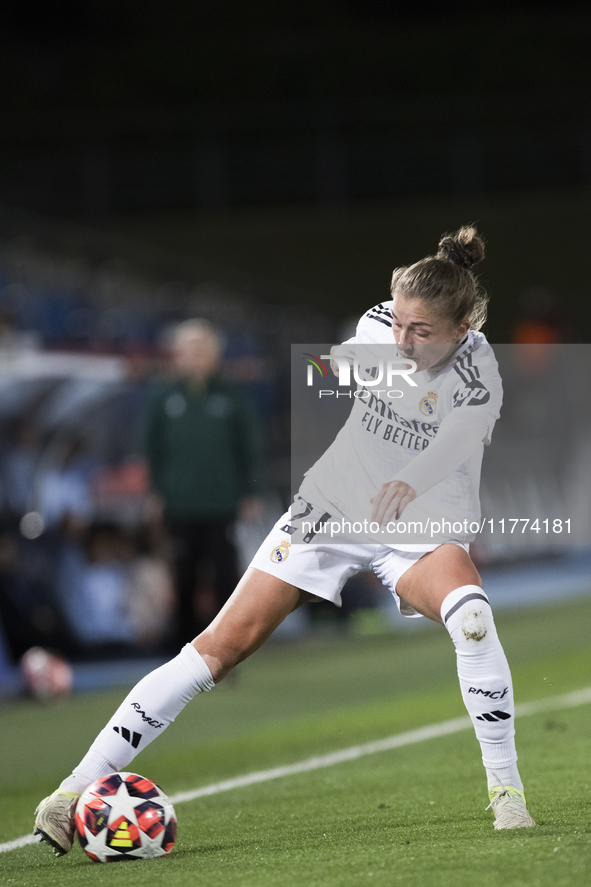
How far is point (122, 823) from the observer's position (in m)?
3.89

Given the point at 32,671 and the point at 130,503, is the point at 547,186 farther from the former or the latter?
the point at 32,671

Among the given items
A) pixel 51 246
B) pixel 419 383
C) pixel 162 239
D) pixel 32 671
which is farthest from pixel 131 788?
pixel 162 239

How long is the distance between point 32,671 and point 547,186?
15.8 meters

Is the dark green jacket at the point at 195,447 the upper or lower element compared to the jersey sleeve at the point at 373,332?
lower

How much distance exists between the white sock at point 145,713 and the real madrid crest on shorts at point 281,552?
397 mm

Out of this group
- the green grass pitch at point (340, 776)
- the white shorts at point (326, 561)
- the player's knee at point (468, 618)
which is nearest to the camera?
the green grass pitch at point (340, 776)

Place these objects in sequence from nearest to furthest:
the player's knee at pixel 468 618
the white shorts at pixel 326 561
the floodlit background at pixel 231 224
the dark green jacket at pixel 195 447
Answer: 1. the player's knee at pixel 468 618
2. the white shorts at pixel 326 561
3. the dark green jacket at pixel 195 447
4. the floodlit background at pixel 231 224

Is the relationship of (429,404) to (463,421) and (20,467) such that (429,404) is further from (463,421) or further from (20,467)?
(20,467)

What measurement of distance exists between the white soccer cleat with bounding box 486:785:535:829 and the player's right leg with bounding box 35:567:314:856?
0.89 m

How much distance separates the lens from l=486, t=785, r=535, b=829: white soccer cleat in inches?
152

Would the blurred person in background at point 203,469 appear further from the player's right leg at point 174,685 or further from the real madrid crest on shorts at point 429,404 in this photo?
the player's right leg at point 174,685

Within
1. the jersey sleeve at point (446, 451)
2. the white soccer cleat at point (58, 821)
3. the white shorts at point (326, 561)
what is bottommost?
the white soccer cleat at point (58, 821)

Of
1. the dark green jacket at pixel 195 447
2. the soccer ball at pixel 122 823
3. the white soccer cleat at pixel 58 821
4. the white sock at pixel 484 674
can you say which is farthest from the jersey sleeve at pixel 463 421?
the dark green jacket at pixel 195 447

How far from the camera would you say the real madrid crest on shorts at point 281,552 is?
4082mm
